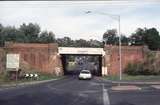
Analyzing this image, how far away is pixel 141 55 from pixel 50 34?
84.0 m

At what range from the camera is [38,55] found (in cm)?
8488

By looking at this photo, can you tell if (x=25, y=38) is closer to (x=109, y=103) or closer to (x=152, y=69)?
(x=152, y=69)

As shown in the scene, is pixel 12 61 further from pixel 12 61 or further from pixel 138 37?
pixel 138 37

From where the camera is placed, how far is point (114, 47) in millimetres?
85250

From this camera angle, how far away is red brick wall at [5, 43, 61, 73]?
84.2 m

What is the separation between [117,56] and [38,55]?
49.0 ft

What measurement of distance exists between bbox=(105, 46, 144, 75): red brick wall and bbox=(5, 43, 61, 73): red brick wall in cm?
968

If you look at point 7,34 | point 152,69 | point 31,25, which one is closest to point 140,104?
point 152,69

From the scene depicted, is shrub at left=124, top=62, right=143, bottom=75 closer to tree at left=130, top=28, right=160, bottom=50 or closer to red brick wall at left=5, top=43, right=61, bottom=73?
red brick wall at left=5, top=43, right=61, bottom=73

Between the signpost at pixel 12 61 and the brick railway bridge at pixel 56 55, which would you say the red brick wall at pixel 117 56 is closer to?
the brick railway bridge at pixel 56 55

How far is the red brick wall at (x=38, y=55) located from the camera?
8425cm

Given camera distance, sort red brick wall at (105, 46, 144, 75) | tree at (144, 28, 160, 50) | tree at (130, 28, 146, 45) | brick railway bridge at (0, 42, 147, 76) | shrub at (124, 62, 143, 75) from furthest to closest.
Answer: tree at (130, 28, 146, 45), tree at (144, 28, 160, 50), red brick wall at (105, 46, 144, 75), brick railway bridge at (0, 42, 147, 76), shrub at (124, 62, 143, 75)

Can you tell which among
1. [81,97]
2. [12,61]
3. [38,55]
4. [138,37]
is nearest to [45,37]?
[138,37]

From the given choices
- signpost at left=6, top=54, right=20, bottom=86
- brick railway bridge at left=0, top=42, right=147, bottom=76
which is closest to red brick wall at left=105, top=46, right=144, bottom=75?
brick railway bridge at left=0, top=42, right=147, bottom=76
